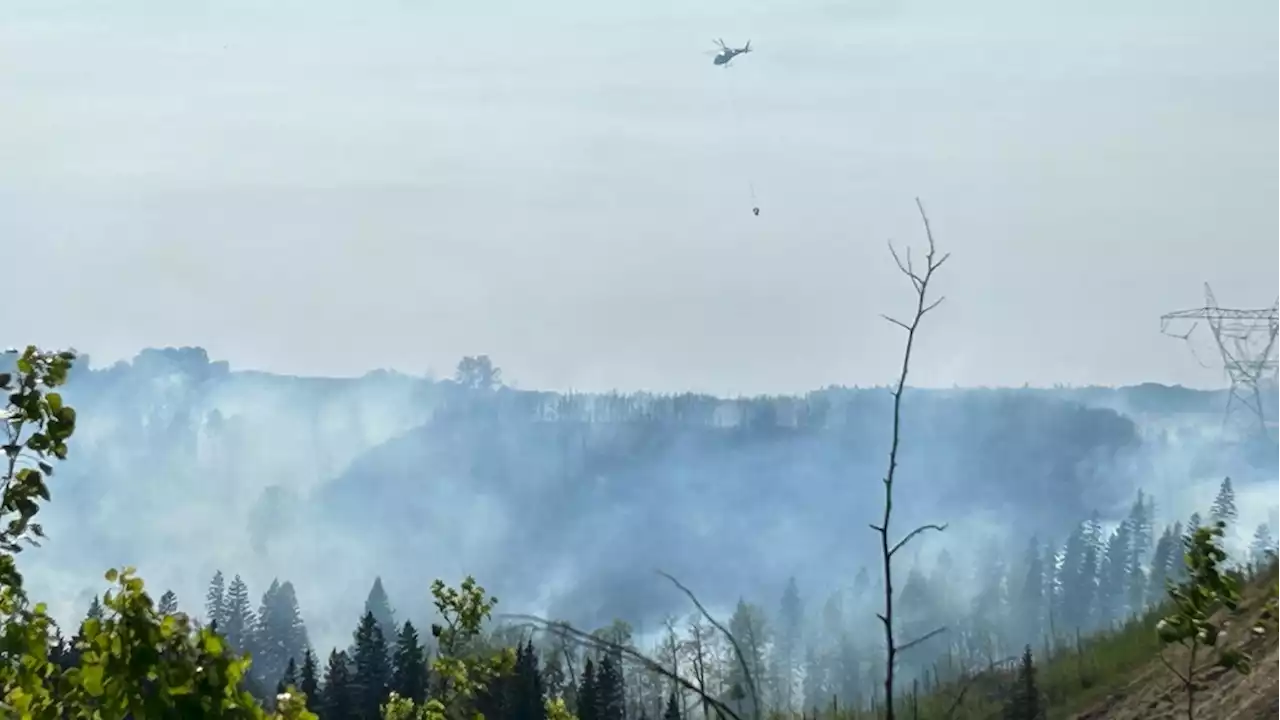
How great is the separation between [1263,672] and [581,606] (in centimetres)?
16205

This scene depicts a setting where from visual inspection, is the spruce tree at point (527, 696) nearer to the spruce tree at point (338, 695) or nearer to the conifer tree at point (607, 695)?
the conifer tree at point (607, 695)

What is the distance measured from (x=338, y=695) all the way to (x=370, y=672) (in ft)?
8.99

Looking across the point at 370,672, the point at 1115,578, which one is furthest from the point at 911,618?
the point at 370,672

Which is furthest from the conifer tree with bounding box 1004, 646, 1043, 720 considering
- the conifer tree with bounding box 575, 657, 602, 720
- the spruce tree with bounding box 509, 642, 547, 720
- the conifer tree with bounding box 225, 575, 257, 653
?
the conifer tree with bounding box 225, 575, 257, 653

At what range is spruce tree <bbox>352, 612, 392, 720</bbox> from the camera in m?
49.1

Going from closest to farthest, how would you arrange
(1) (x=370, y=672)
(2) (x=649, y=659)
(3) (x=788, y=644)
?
(2) (x=649, y=659) < (1) (x=370, y=672) < (3) (x=788, y=644)

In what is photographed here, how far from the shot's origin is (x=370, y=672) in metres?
51.2

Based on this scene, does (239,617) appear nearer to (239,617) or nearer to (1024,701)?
(239,617)

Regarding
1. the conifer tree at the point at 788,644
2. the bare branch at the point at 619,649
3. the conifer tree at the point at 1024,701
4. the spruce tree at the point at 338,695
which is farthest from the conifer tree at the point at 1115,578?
the bare branch at the point at 619,649

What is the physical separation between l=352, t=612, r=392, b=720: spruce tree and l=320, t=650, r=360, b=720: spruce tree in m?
0.27

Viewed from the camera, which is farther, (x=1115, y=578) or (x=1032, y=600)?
(x=1032, y=600)

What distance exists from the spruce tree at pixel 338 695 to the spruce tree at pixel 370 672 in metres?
0.27

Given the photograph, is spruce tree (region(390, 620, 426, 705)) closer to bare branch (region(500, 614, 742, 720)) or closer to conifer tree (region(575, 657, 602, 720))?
conifer tree (region(575, 657, 602, 720))

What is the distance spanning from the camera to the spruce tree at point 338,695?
4794 centimetres
